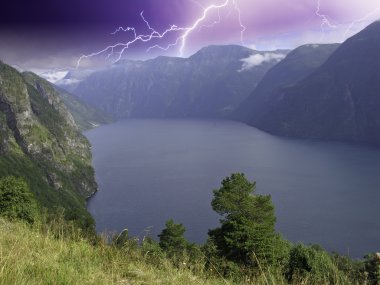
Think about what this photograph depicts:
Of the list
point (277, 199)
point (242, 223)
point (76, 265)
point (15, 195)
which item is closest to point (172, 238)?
point (15, 195)

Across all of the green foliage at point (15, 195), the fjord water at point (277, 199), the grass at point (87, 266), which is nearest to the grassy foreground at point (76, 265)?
the grass at point (87, 266)

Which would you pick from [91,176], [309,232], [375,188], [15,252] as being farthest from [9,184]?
[91,176]

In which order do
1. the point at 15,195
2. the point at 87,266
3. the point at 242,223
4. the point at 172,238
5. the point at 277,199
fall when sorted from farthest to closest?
the point at 277,199 → the point at 172,238 → the point at 15,195 → the point at 242,223 → the point at 87,266

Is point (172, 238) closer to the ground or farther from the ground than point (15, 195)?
closer to the ground

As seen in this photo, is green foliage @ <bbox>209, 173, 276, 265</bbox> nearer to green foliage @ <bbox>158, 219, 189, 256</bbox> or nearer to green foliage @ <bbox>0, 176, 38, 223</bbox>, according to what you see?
green foliage @ <bbox>0, 176, 38, 223</bbox>

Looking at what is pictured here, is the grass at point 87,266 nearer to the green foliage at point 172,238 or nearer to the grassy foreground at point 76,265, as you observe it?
the grassy foreground at point 76,265

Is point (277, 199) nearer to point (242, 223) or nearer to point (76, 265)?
point (242, 223)

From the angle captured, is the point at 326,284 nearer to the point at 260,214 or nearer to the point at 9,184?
the point at 260,214

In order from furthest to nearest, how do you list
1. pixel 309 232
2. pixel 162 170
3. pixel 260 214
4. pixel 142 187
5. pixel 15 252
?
1. pixel 162 170
2. pixel 142 187
3. pixel 309 232
4. pixel 260 214
5. pixel 15 252
